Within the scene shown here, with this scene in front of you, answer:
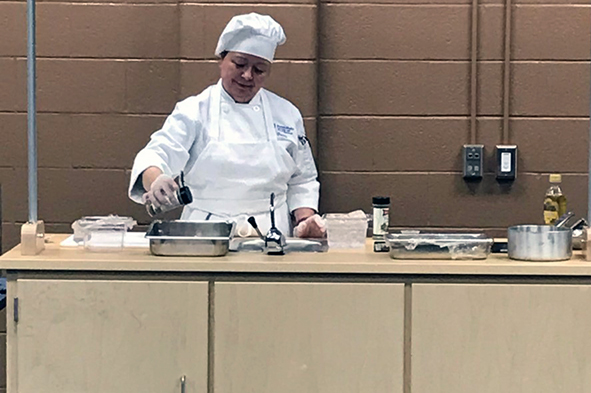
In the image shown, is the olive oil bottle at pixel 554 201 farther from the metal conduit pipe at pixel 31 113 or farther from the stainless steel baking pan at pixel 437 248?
the metal conduit pipe at pixel 31 113

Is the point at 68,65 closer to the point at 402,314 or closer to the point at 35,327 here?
the point at 35,327

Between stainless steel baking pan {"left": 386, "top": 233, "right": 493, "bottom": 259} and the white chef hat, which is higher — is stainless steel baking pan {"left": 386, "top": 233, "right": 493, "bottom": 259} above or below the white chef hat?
below

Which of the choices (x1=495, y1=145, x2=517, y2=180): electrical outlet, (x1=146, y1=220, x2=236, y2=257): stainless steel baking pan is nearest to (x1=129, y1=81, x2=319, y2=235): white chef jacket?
(x1=146, y1=220, x2=236, y2=257): stainless steel baking pan

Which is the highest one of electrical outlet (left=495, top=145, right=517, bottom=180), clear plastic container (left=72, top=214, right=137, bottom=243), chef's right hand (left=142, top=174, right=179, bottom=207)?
electrical outlet (left=495, top=145, right=517, bottom=180)

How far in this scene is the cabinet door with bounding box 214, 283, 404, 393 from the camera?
170cm

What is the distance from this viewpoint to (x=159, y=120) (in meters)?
2.95

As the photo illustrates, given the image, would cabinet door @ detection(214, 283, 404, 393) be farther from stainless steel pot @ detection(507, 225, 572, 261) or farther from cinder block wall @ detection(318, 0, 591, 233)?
cinder block wall @ detection(318, 0, 591, 233)

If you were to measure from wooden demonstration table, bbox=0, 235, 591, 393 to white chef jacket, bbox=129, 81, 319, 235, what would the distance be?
0.66 meters

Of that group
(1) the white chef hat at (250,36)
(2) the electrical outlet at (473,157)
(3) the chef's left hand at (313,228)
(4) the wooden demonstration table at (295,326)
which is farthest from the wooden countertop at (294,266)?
(2) the electrical outlet at (473,157)

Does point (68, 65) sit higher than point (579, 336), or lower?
higher

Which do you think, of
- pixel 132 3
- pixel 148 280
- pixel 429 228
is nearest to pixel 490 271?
pixel 148 280

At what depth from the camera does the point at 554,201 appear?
287 centimetres

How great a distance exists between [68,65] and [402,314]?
5.92 feet

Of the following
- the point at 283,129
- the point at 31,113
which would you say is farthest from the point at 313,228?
the point at 31,113
